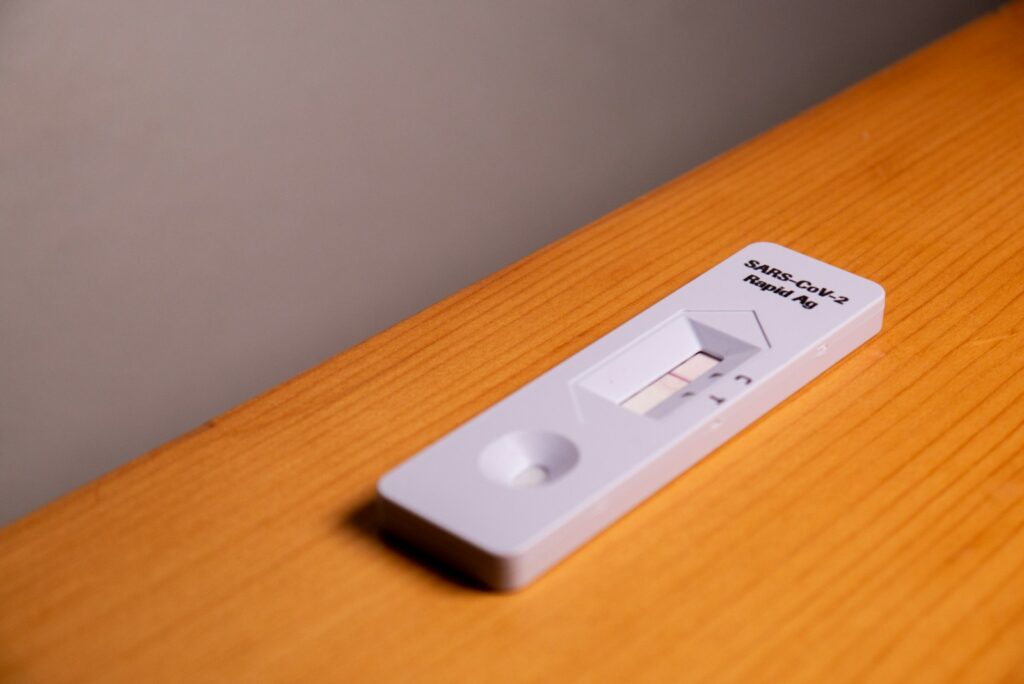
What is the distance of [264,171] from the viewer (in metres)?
0.64

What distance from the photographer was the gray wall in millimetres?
564

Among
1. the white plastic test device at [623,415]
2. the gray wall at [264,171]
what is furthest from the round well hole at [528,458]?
the gray wall at [264,171]

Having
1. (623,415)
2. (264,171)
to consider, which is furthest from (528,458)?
(264,171)

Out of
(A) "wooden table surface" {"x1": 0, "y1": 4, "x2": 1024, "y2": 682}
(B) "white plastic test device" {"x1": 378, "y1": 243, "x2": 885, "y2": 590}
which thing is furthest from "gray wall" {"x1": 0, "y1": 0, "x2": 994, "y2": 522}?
(B) "white plastic test device" {"x1": 378, "y1": 243, "x2": 885, "y2": 590}

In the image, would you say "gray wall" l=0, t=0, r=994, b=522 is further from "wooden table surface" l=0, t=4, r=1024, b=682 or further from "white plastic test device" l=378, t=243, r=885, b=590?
"white plastic test device" l=378, t=243, r=885, b=590

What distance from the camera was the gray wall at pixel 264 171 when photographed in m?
0.56

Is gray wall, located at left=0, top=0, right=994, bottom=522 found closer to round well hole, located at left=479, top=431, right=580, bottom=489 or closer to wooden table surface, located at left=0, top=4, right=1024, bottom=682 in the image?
wooden table surface, located at left=0, top=4, right=1024, bottom=682

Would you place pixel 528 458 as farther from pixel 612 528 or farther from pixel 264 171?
pixel 264 171

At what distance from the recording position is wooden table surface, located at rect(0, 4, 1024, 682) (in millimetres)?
491

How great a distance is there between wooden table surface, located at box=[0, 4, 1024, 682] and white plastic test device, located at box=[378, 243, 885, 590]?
0.05 feet

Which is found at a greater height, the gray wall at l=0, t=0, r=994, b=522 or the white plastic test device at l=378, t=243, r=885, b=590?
the gray wall at l=0, t=0, r=994, b=522

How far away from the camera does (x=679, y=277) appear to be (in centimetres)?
71

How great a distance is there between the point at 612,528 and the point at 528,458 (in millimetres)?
49

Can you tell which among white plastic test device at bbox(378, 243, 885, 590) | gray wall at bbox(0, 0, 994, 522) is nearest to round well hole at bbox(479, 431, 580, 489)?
white plastic test device at bbox(378, 243, 885, 590)
